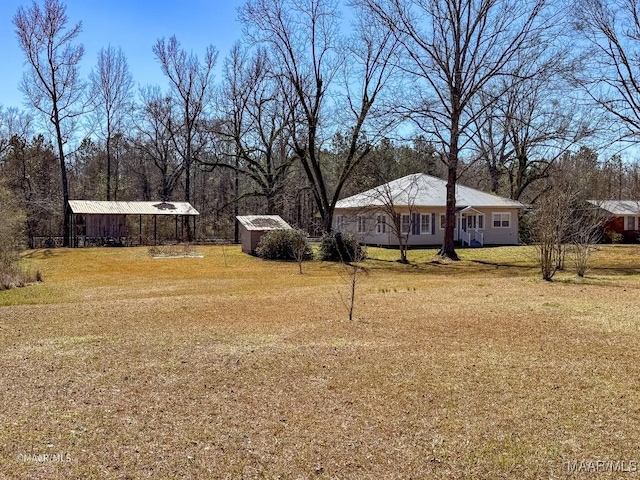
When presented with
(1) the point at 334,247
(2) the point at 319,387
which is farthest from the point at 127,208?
(2) the point at 319,387

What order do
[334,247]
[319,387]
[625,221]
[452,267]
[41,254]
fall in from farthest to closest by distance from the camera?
[625,221]
[41,254]
[334,247]
[452,267]
[319,387]

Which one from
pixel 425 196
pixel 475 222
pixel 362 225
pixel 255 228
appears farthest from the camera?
pixel 475 222

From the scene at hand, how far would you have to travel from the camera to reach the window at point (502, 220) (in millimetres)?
34000

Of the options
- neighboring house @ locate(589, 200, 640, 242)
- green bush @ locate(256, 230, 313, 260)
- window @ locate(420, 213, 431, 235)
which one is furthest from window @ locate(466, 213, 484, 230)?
green bush @ locate(256, 230, 313, 260)

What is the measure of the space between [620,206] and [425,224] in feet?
53.6

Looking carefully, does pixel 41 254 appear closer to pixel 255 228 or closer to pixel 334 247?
pixel 255 228

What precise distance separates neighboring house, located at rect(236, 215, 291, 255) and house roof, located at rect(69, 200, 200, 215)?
856 centimetres

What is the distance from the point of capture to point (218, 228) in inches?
1655

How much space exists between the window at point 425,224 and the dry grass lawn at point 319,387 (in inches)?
797

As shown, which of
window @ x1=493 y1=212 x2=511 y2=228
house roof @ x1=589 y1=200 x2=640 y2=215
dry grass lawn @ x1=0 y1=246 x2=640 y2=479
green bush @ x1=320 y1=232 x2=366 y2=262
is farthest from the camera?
house roof @ x1=589 y1=200 x2=640 y2=215

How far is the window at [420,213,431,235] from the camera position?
32312 millimetres

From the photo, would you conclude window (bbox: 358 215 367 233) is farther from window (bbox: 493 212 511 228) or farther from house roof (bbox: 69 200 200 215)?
house roof (bbox: 69 200 200 215)

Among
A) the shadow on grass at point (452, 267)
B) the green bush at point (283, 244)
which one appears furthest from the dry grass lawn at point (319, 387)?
the green bush at point (283, 244)

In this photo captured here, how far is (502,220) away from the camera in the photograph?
34.2m
